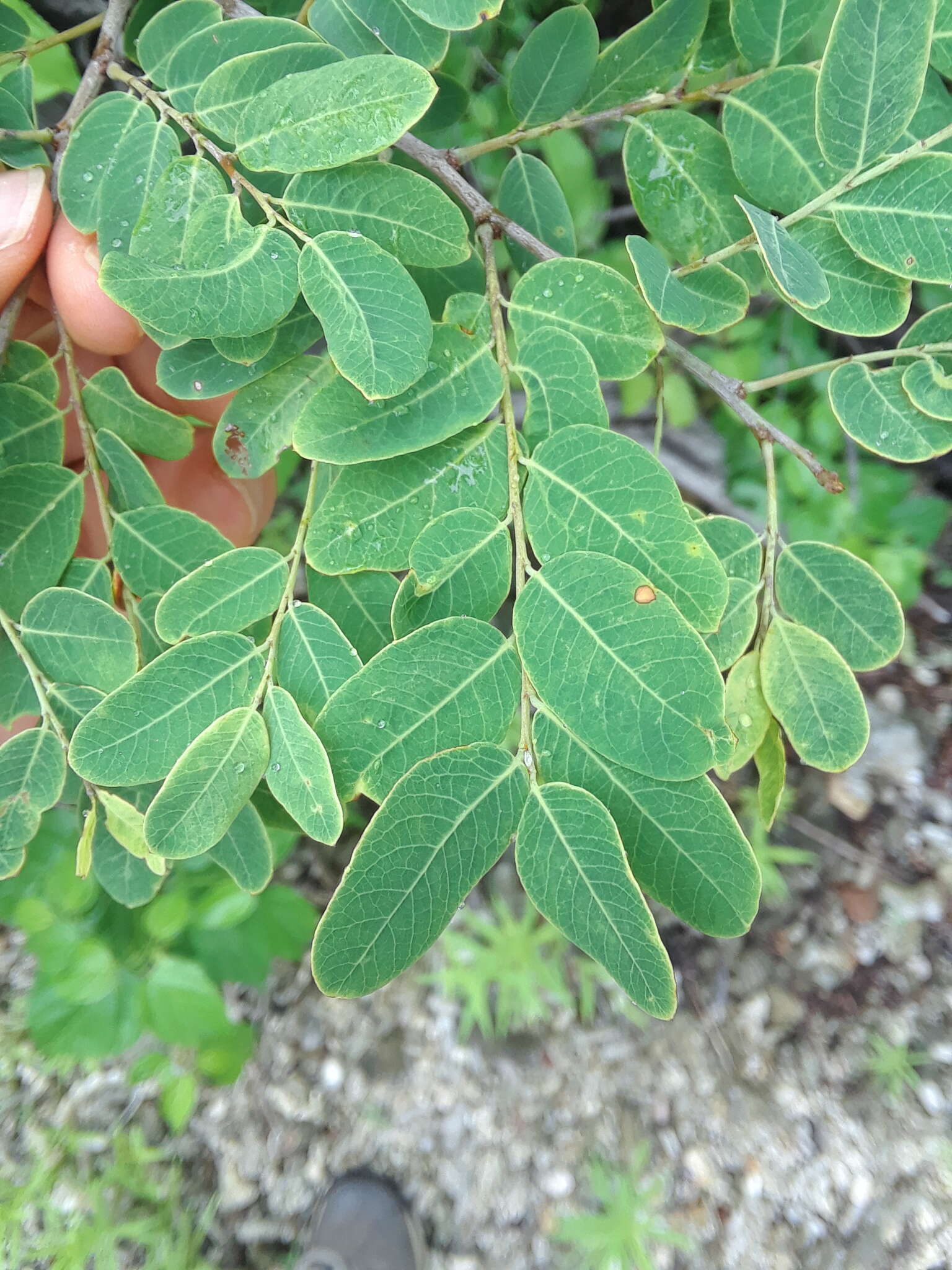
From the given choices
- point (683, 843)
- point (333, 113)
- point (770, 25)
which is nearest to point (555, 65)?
point (770, 25)

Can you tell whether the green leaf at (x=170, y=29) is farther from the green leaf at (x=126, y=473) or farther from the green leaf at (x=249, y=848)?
the green leaf at (x=249, y=848)

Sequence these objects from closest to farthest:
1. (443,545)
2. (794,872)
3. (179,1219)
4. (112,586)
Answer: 1. (443,545)
2. (112,586)
3. (179,1219)
4. (794,872)

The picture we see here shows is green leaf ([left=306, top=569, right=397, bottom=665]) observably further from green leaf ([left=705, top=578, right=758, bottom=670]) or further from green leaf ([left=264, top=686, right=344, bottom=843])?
green leaf ([left=705, top=578, right=758, bottom=670])

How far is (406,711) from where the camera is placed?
62 centimetres

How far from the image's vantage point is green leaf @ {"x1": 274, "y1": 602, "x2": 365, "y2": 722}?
2.26ft

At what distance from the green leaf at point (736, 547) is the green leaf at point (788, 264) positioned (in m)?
0.22

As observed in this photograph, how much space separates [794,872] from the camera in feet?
7.04

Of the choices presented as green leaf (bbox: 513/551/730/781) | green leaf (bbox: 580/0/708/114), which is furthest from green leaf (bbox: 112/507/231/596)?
green leaf (bbox: 580/0/708/114)

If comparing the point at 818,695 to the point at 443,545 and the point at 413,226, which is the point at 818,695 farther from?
the point at 413,226

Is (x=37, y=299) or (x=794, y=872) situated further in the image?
(x=794, y=872)

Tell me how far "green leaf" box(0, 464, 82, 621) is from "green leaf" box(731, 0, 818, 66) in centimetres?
77

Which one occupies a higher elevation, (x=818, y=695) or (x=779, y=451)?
(x=818, y=695)

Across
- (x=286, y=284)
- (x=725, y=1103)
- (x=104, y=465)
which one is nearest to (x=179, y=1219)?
(x=725, y=1103)

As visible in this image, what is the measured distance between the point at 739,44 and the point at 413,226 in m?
0.36
